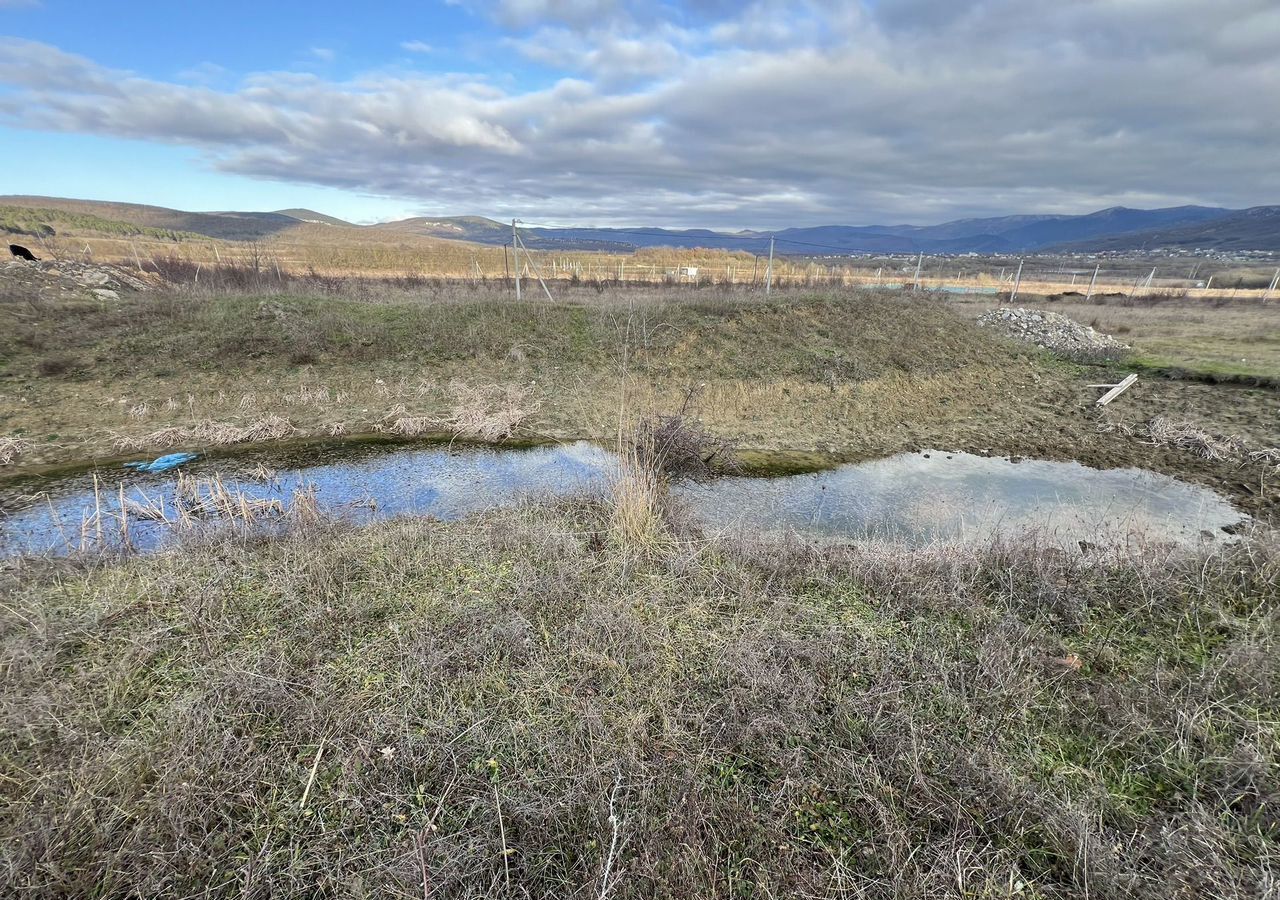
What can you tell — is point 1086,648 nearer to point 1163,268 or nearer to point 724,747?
point 724,747

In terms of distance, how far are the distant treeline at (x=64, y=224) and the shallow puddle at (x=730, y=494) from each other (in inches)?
2875

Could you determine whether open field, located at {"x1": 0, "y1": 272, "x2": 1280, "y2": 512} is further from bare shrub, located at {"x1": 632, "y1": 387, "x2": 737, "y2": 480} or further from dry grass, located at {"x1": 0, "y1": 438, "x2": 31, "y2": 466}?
bare shrub, located at {"x1": 632, "y1": 387, "x2": 737, "y2": 480}

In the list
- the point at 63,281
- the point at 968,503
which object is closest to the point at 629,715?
the point at 968,503

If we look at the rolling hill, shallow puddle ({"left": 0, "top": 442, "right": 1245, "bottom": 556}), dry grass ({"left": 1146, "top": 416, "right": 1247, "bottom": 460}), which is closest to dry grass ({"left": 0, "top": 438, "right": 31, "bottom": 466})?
shallow puddle ({"left": 0, "top": 442, "right": 1245, "bottom": 556})

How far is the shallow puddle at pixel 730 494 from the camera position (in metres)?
6.46

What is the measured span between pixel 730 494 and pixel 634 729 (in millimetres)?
5315

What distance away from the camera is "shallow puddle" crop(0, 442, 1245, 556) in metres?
6.46

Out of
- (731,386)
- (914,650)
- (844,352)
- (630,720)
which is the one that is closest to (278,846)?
(630,720)

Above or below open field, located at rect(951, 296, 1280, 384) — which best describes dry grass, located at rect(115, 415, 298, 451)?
below

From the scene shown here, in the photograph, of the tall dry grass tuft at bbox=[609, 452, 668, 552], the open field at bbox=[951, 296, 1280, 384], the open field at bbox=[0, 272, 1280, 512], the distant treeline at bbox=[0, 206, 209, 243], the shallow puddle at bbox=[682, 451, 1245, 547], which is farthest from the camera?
the distant treeline at bbox=[0, 206, 209, 243]

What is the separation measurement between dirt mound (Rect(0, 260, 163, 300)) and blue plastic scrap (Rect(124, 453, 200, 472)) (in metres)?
11.5

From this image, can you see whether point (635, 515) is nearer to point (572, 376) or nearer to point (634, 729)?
point (634, 729)

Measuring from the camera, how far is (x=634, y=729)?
117 inches

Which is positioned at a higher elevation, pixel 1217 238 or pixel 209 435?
pixel 1217 238
